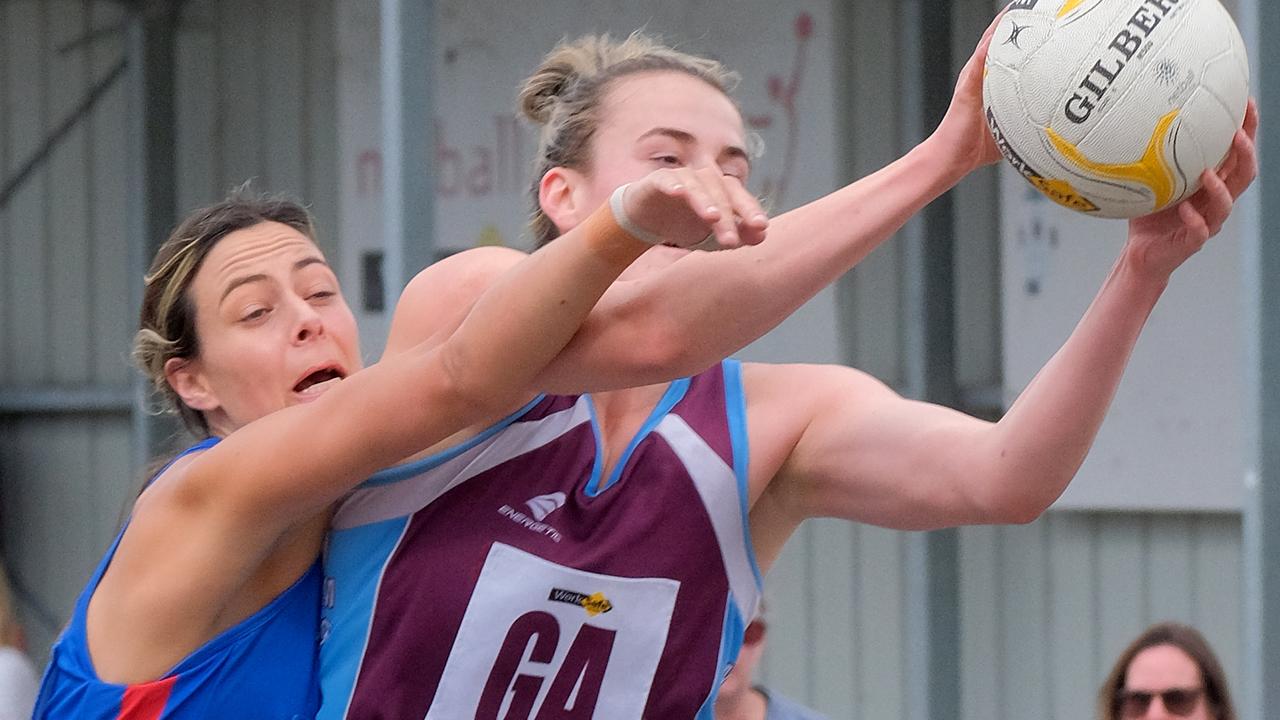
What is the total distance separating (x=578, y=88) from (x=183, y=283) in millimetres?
663

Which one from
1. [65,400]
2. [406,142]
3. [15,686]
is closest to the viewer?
[15,686]

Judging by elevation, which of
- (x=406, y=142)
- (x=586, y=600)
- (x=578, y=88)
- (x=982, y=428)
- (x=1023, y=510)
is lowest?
(x=586, y=600)

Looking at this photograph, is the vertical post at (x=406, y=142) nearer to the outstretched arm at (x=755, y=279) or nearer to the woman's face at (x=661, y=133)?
the woman's face at (x=661, y=133)

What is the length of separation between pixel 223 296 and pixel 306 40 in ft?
16.0

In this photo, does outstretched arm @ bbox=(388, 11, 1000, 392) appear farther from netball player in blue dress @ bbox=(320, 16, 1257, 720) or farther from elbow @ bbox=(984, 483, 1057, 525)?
elbow @ bbox=(984, 483, 1057, 525)

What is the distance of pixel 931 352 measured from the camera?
19.2 feet

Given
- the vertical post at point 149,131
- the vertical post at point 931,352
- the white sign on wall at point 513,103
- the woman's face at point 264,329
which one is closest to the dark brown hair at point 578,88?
the woman's face at point 264,329

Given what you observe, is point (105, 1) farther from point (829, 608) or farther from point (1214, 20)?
point (1214, 20)

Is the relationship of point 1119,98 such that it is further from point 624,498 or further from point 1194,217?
point 624,498

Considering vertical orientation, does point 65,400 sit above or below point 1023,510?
above

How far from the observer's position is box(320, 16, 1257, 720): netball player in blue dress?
7.48 feet

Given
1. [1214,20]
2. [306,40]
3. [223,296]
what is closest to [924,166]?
[1214,20]

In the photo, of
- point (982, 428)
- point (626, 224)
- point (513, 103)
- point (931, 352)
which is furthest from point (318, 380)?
point (513, 103)

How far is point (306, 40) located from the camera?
7211 millimetres
